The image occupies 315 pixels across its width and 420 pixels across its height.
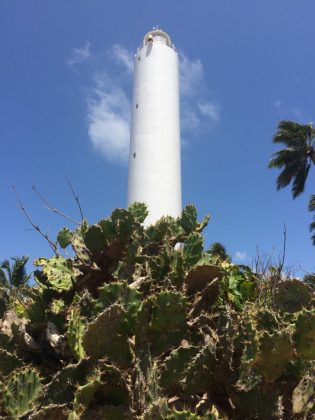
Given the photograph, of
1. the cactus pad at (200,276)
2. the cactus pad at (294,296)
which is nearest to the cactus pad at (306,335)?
the cactus pad at (294,296)

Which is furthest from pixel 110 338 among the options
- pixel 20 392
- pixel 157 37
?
pixel 157 37

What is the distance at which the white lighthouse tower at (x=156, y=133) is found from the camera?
52.9 ft

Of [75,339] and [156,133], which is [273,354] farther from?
[156,133]

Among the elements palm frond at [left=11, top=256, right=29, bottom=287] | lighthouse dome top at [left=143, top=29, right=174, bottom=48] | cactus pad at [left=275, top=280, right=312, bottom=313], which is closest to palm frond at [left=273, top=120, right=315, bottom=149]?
lighthouse dome top at [left=143, top=29, right=174, bottom=48]

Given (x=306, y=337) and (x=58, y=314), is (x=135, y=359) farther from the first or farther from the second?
(x=306, y=337)

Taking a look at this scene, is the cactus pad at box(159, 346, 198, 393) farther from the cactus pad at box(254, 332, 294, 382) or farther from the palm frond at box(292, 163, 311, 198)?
the palm frond at box(292, 163, 311, 198)

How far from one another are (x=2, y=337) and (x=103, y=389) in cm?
92

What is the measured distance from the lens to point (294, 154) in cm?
2869

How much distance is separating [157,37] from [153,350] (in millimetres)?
19655

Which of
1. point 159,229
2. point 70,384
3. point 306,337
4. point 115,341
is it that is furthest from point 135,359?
point 159,229

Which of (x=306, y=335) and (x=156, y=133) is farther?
A: (x=156, y=133)

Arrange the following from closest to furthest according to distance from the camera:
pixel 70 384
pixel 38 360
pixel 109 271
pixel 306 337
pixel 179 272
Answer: pixel 70 384, pixel 306 337, pixel 38 360, pixel 179 272, pixel 109 271

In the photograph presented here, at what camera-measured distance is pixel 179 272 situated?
3627mm

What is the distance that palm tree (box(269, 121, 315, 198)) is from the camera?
2803 centimetres
